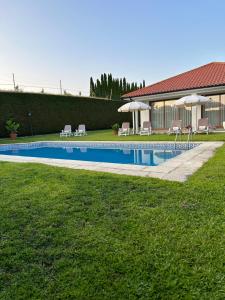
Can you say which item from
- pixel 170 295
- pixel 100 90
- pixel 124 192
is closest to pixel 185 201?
pixel 124 192

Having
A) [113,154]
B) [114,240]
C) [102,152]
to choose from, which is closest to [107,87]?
[102,152]

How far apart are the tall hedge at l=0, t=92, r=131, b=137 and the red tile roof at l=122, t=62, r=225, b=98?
7.82m

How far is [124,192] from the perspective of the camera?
4.69 metres

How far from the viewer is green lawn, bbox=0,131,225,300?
2260mm

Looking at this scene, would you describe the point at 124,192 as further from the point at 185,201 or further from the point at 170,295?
the point at 170,295

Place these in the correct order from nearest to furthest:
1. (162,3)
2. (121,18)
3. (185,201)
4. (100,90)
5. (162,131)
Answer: (185,201) → (162,3) → (121,18) → (162,131) → (100,90)

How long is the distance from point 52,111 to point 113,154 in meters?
14.0

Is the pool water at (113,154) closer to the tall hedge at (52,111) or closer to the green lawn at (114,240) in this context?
the green lawn at (114,240)

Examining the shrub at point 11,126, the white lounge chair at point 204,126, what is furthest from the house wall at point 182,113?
the shrub at point 11,126

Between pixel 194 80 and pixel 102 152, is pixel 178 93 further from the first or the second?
pixel 102 152

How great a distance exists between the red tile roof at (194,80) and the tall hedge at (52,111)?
25.7 ft

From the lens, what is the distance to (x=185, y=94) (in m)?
19.1

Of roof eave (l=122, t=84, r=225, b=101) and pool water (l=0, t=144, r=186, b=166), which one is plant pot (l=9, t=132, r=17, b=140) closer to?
pool water (l=0, t=144, r=186, b=166)

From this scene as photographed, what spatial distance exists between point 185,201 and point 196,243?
1279mm
